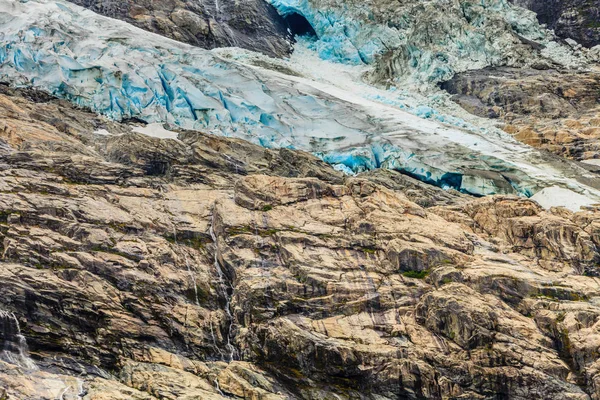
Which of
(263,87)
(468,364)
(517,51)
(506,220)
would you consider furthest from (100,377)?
(517,51)

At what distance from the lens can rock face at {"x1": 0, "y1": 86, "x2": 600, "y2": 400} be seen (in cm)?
3012

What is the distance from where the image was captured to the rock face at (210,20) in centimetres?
7644

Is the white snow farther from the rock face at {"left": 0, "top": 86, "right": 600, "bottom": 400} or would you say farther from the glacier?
the rock face at {"left": 0, "top": 86, "right": 600, "bottom": 400}

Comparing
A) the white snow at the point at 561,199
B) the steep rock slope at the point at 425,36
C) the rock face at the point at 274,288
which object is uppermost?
the steep rock slope at the point at 425,36

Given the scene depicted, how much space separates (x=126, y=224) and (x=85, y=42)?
30.7 m

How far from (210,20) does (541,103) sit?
121 ft

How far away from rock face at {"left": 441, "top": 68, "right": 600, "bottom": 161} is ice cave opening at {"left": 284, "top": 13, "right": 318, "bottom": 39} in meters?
19.7

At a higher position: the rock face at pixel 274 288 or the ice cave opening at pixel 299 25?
the ice cave opening at pixel 299 25

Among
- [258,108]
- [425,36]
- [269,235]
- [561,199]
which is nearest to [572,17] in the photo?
[425,36]

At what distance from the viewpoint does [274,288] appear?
33.8 metres

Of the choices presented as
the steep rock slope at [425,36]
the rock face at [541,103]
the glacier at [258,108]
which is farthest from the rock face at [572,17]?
the glacier at [258,108]

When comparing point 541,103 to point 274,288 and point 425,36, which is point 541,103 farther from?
→ point 274,288

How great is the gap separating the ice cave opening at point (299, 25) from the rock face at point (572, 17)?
2606 centimetres

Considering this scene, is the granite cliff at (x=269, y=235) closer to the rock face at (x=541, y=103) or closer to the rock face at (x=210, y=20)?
the rock face at (x=541, y=103)
